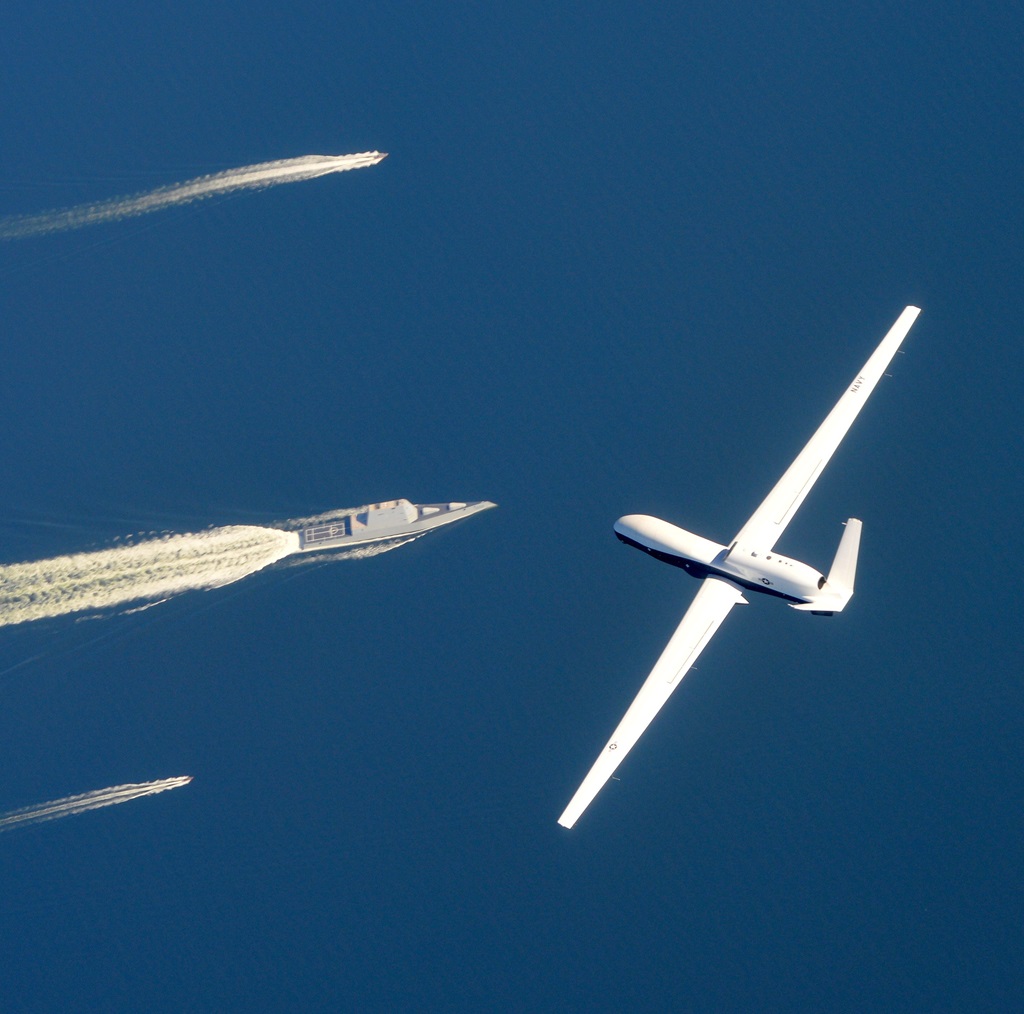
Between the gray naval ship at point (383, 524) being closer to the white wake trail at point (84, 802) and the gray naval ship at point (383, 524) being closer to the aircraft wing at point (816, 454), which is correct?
the white wake trail at point (84, 802)

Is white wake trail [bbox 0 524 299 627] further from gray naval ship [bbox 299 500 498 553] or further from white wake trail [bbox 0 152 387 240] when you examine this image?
white wake trail [bbox 0 152 387 240]

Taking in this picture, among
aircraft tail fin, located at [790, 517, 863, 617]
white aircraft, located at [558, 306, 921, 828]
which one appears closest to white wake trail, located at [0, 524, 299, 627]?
white aircraft, located at [558, 306, 921, 828]

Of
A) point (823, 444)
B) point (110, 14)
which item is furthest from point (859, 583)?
point (110, 14)

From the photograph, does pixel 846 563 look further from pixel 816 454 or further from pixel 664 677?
pixel 664 677

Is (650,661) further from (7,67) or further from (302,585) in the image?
(7,67)

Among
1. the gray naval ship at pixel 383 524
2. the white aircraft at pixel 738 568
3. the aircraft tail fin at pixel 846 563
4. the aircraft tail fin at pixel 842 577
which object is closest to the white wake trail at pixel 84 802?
the gray naval ship at pixel 383 524

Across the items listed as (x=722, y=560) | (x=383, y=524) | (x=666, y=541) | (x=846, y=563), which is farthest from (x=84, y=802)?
(x=846, y=563)
